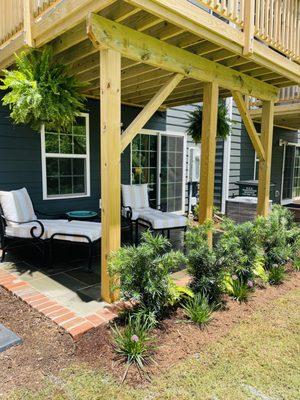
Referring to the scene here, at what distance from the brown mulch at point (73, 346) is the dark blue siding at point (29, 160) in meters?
2.34

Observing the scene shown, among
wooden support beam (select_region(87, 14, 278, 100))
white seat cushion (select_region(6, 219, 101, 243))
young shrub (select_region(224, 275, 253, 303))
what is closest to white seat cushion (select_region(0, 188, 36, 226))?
white seat cushion (select_region(6, 219, 101, 243))

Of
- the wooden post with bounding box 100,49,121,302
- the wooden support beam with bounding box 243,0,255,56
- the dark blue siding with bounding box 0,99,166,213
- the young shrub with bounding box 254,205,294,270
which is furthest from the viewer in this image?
the dark blue siding with bounding box 0,99,166,213

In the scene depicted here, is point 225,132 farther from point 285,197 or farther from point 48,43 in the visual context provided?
point 285,197

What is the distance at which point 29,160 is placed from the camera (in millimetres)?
4727

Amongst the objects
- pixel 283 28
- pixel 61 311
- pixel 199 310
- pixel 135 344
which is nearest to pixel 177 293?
pixel 199 310

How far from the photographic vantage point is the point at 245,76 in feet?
13.9

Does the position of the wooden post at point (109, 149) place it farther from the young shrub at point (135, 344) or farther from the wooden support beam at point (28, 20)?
the wooden support beam at point (28, 20)

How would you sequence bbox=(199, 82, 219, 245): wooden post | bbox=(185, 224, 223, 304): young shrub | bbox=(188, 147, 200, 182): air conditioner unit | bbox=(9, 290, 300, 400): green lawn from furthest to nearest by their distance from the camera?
bbox=(188, 147, 200, 182): air conditioner unit, bbox=(199, 82, 219, 245): wooden post, bbox=(185, 224, 223, 304): young shrub, bbox=(9, 290, 300, 400): green lawn

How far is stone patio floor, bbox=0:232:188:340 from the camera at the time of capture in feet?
8.37

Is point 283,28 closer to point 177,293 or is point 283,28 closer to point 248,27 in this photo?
point 248,27

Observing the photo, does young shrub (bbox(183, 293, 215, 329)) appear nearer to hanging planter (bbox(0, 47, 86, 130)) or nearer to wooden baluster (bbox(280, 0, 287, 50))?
hanging planter (bbox(0, 47, 86, 130))

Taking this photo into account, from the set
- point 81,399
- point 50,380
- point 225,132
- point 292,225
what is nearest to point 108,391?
point 81,399

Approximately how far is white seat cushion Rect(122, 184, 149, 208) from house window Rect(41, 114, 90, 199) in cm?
70

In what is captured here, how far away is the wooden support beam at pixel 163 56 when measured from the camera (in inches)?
99.1
